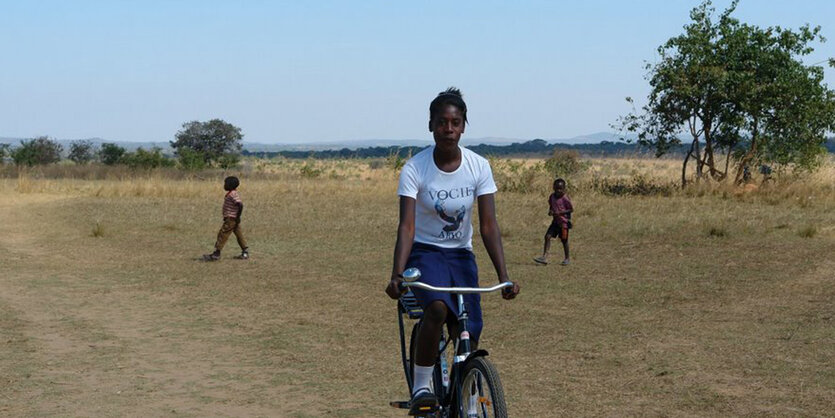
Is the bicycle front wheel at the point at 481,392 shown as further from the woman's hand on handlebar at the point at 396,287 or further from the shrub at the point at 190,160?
the shrub at the point at 190,160

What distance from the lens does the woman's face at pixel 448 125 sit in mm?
4729

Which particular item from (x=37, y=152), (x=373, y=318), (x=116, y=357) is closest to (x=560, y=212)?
(x=373, y=318)

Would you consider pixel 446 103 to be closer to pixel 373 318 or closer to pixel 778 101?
pixel 373 318

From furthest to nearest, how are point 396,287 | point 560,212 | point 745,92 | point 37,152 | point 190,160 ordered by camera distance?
point 37,152 → point 190,160 → point 745,92 → point 560,212 → point 396,287

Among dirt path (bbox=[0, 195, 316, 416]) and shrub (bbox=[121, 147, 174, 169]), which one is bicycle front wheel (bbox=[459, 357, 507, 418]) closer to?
dirt path (bbox=[0, 195, 316, 416])

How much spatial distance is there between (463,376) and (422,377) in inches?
14.6

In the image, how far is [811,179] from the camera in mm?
26172

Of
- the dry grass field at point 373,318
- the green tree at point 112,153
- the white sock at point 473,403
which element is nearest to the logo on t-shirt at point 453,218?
Result: the white sock at point 473,403

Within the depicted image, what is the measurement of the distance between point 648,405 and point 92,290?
7.91m

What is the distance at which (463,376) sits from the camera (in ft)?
14.9

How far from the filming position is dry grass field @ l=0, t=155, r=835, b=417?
6.82 m

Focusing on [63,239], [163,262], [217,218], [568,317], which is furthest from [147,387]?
[217,218]

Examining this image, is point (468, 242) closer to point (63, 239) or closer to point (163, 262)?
point (163, 262)

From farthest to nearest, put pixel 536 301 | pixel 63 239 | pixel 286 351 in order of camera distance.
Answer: pixel 63 239 → pixel 536 301 → pixel 286 351
